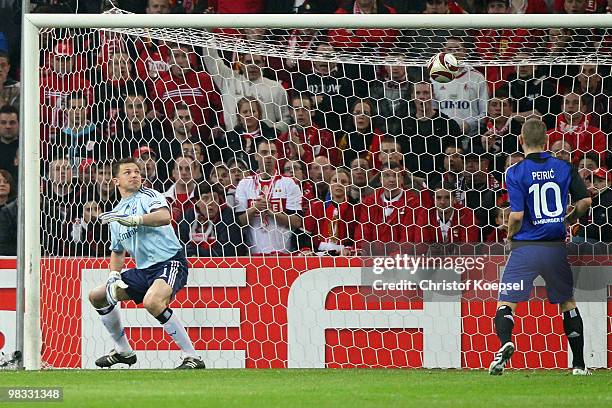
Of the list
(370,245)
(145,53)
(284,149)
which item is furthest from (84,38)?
(370,245)

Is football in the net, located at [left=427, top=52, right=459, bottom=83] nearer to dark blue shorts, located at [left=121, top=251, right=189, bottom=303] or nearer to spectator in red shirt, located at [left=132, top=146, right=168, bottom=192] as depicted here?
dark blue shorts, located at [left=121, top=251, right=189, bottom=303]

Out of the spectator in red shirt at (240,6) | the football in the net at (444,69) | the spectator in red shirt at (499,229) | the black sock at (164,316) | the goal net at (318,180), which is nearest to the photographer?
the football in the net at (444,69)

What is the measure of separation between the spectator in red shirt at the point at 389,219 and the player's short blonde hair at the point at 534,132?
7.65 ft

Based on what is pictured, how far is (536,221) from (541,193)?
→ 20cm

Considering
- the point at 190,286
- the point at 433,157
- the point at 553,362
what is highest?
the point at 433,157

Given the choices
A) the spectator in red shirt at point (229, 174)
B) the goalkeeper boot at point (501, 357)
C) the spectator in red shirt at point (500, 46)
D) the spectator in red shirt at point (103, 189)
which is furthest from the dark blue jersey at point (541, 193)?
the spectator in red shirt at point (103, 189)

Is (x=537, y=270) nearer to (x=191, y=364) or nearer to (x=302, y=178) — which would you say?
(x=191, y=364)

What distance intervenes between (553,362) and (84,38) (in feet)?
16.5

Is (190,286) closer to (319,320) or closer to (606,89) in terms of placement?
(319,320)

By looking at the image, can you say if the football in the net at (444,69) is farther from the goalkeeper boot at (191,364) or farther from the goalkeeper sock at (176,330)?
the goalkeeper boot at (191,364)

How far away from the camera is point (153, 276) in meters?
10.2

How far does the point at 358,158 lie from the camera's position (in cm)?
1148

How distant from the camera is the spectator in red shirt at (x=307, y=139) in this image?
11.6 m

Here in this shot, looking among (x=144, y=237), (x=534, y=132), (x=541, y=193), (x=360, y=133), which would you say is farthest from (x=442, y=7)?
(x=541, y=193)
